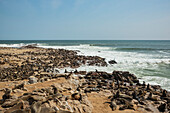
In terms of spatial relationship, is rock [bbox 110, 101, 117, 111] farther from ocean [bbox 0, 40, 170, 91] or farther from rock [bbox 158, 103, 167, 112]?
ocean [bbox 0, 40, 170, 91]

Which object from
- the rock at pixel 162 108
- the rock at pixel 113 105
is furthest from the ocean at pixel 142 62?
the rock at pixel 113 105

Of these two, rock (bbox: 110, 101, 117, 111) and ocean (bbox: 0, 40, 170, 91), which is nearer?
rock (bbox: 110, 101, 117, 111)

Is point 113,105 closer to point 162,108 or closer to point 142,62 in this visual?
point 162,108

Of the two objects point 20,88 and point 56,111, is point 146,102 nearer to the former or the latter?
point 56,111

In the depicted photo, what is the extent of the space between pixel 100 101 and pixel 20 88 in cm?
478

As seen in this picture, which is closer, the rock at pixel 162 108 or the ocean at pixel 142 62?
the rock at pixel 162 108

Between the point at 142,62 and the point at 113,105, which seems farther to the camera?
the point at 142,62

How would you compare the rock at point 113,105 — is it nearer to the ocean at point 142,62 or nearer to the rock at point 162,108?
the rock at point 162,108

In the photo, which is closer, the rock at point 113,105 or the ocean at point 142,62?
the rock at point 113,105

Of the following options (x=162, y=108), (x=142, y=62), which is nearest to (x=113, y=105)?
(x=162, y=108)

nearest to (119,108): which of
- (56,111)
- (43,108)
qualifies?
(56,111)

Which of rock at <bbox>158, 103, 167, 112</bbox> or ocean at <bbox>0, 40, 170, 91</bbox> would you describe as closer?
rock at <bbox>158, 103, 167, 112</bbox>

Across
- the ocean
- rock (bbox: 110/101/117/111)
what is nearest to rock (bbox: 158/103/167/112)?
rock (bbox: 110/101/117/111)

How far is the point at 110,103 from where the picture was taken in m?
6.55
